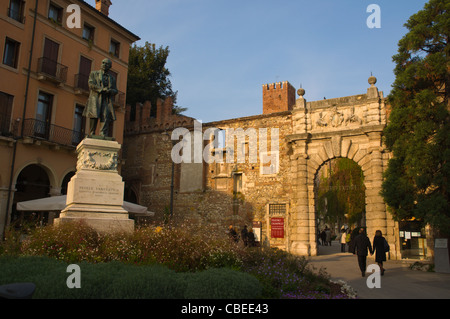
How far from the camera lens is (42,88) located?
1997cm

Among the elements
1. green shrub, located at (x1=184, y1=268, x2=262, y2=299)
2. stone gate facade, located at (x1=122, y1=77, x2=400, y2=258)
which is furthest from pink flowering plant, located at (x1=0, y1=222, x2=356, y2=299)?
stone gate facade, located at (x1=122, y1=77, x2=400, y2=258)

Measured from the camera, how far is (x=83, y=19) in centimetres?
2269

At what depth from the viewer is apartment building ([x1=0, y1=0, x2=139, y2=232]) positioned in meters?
18.3

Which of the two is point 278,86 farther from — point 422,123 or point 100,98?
point 100,98

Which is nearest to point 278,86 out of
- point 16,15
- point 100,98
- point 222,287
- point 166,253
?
point 16,15

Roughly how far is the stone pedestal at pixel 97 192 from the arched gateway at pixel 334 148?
12.7m

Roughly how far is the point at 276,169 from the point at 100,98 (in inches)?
536

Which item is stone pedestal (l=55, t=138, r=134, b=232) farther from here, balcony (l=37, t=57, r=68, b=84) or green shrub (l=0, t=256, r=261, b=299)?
balcony (l=37, t=57, r=68, b=84)

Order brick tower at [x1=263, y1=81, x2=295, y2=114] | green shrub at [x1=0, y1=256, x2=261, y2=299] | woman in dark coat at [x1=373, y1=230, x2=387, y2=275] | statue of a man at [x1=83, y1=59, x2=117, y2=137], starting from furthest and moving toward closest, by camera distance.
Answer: brick tower at [x1=263, y1=81, x2=295, y2=114] < woman in dark coat at [x1=373, y1=230, x2=387, y2=275] < statue of a man at [x1=83, y1=59, x2=117, y2=137] < green shrub at [x1=0, y1=256, x2=261, y2=299]

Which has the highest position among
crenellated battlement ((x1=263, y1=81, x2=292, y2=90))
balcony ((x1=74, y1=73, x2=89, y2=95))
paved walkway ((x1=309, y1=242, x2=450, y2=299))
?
crenellated battlement ((x1=263, y1=81, x2=292, y2=90))

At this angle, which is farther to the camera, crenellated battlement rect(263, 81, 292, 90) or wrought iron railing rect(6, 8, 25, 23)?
crenellated battlement rect(263, 81, 292, 90)

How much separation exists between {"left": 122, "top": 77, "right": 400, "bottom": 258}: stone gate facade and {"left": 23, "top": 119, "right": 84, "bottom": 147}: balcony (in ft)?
17.4

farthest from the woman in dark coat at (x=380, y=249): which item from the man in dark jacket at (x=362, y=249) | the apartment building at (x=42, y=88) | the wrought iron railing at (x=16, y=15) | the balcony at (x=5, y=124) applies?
the wrought iron railing at (x=16, y=15)

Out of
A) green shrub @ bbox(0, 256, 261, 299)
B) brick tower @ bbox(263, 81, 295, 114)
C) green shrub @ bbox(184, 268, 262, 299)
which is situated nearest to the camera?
green shrub @ bbox(0, 256, 261, 299)
